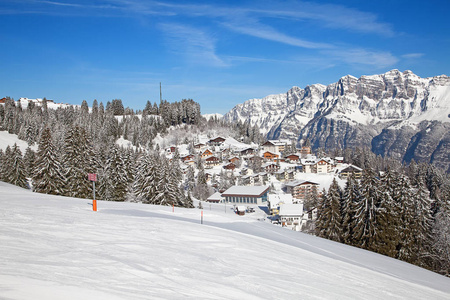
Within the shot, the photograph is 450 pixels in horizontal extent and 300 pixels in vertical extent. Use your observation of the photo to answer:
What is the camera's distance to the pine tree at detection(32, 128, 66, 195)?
107ft

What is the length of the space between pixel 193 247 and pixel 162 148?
122 meters

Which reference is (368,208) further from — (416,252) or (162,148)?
(162,148)

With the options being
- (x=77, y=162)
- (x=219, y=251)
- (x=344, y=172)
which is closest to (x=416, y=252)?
(x=219, y=251)

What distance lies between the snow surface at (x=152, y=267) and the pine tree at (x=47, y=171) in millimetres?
22058

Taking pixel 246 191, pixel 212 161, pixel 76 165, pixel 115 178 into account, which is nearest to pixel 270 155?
pixel 212 161

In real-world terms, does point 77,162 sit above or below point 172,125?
below

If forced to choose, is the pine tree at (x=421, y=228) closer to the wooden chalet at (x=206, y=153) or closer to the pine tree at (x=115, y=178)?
the pine tree at (x=115, y=178)

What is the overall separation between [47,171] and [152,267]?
100ft

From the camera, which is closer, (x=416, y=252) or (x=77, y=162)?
(x=416, y=252)

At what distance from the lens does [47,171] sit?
32.8 m

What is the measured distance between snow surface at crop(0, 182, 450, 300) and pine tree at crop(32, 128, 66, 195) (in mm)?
22058

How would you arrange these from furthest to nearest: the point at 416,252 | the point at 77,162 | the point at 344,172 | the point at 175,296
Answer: the point at 344,172
the point at 77,162
the point at 416,252
the point at 175,296

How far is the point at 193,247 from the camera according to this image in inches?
408

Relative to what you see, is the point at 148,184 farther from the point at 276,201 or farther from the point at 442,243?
the point at 276,201
